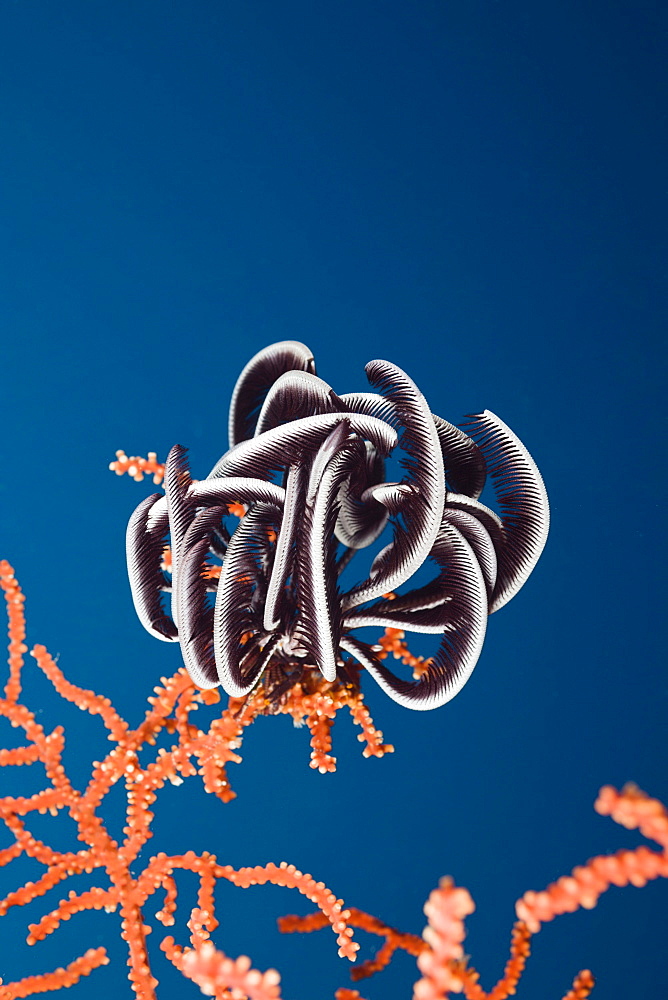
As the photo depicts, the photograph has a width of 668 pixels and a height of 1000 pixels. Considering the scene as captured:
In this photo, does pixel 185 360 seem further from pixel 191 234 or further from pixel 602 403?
pixel 602 403

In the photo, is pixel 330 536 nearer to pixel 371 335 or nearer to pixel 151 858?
pixel 151 858

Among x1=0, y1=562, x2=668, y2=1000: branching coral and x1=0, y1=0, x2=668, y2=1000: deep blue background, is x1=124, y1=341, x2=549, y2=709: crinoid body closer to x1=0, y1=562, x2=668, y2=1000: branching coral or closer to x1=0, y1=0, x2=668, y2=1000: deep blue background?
x1=0, y1=562, x2=668, y2=1000: branching coral

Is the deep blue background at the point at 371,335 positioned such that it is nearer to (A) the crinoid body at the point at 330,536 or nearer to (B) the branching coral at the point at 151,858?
(B) the branching coral at the point at 151,858

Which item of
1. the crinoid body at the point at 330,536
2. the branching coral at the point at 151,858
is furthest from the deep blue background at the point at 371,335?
the crinoid body at the point at 330,536

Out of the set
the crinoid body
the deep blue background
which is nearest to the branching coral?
the crinoid body

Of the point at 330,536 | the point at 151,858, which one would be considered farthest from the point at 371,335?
the point at 151,858

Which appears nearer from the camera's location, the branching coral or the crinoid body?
the crinoid body

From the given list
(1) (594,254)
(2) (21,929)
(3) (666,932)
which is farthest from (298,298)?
(3) (666,932)

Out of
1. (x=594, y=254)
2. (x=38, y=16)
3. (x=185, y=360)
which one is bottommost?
(x=185, y=360)
